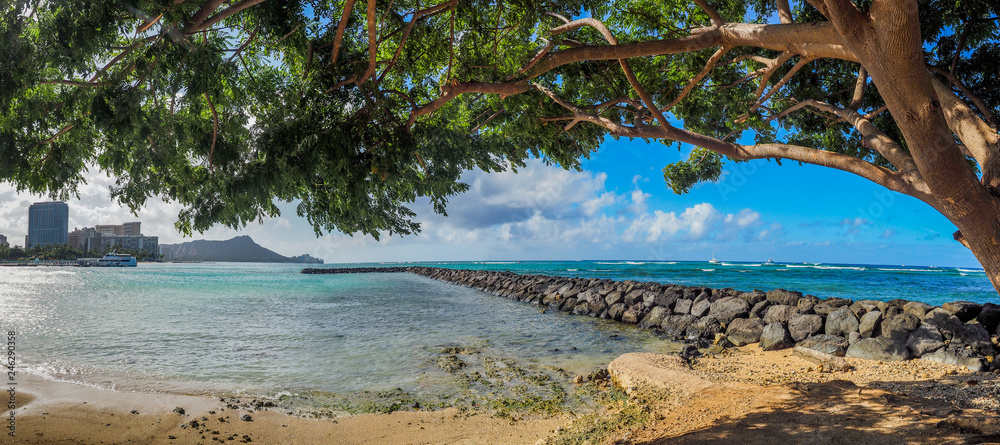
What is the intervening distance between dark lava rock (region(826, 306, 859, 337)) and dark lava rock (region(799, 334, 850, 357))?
0.19m

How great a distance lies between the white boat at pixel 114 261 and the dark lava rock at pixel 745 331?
297 feet

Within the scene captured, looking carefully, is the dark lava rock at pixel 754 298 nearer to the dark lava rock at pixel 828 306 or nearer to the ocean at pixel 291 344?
the dark lava rock at pixel 828 306

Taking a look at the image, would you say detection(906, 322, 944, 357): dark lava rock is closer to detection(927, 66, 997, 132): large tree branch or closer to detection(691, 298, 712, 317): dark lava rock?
detection(927, 66, 997, 132): large tree branch

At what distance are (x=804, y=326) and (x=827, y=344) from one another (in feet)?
2.57

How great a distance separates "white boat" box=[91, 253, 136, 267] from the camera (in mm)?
72938

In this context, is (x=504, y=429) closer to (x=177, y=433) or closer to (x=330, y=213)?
(x=177, y=433)

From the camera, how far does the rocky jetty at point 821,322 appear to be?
238 inches

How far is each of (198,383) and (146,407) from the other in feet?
3.25

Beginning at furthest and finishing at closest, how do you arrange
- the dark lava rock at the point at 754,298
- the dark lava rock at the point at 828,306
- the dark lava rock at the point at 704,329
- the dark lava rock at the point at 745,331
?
the dark lava rock at the point at 754,298, the dark lava rock at the point at 704,329, the dark lava rock at the point at 745,331, the dark lava rock at the point at 828,306

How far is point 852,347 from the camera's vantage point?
21.4 ft

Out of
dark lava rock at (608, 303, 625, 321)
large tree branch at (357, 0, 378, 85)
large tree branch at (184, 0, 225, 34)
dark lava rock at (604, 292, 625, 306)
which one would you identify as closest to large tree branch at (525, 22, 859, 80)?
large tree branch at (357, 0, 378, 85)

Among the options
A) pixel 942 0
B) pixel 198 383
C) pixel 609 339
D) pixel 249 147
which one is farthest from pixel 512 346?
pixel 942 0

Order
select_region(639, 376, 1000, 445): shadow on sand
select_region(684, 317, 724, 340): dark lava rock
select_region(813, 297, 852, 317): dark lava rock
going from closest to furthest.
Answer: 1. select_region(639, 376, 1000, 445): shadow on sand
2. select_region(813, 297, 852, 317): dark lava rock
3. select_region(684, 317, 724, 340): dark lava rock

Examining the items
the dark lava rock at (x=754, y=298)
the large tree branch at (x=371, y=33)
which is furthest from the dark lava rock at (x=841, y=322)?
the large tree branch at (x=371, y=33)
